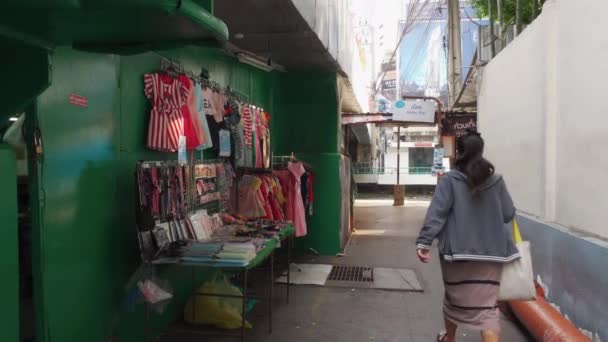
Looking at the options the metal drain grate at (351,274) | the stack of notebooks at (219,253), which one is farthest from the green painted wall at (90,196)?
the metal drain grate at (351,274)

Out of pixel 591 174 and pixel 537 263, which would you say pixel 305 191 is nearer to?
pixel 537 263

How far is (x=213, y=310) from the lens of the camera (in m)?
5.32

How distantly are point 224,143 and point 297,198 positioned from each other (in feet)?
7.07

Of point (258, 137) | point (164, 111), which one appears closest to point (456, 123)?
point (258, 137)

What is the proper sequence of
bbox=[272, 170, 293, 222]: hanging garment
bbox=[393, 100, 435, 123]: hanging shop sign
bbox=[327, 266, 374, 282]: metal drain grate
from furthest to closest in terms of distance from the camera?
bbox=[393, 100, 435, 123]: hanging shop sign, bbox=[272, 170, 293, 222]: hanging garment, bbox=[327, 266, 374, 282]: metal drain grate

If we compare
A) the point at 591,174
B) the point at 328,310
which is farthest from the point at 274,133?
the point at 591,174

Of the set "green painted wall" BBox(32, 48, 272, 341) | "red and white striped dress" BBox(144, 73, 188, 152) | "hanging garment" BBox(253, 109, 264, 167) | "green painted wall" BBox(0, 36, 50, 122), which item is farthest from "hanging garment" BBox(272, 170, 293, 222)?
"green painted wall" BBox(0, 36, 50, 122)

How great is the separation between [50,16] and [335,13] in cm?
646

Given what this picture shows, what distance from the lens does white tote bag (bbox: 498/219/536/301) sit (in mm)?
3871

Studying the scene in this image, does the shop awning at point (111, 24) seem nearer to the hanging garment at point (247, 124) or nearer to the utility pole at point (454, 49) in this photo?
the hanging garment at point (247, 124)

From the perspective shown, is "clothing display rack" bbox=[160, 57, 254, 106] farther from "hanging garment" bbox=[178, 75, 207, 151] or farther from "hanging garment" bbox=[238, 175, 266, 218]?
"hanging garment" bbox=[238, 175, 266, 218]

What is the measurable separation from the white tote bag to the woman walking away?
0.06 metres

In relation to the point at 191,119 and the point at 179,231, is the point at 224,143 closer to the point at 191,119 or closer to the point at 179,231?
the point at 191,119

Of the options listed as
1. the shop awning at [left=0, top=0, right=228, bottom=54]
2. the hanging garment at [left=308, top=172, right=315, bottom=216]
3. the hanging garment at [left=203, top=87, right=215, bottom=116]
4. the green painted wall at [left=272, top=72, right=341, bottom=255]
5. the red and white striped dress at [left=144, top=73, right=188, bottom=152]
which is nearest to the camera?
the shop awning at [left=0, top=0, right=228, bottom=54]
